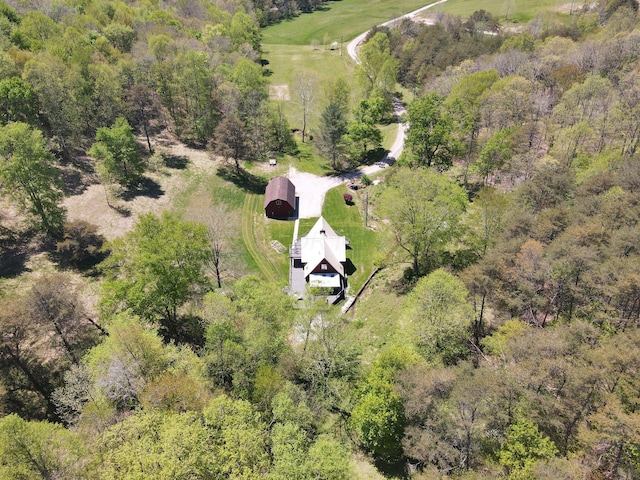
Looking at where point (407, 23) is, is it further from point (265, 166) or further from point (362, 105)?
point (265, 166)

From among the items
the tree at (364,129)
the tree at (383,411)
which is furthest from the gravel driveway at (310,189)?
the tree at (383,411)

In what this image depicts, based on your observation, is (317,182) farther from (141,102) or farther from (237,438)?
(237,438)

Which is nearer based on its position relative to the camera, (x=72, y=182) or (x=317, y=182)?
(x=72, y=182)

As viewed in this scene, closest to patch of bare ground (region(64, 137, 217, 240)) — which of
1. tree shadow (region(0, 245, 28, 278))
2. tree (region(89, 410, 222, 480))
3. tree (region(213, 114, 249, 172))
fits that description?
tree (region(213, 114, 249, 172))

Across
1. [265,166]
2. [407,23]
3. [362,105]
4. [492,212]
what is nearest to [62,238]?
[265,166]

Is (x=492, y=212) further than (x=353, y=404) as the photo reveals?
Yes

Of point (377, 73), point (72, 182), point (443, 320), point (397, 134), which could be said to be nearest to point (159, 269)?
point (443, 320)

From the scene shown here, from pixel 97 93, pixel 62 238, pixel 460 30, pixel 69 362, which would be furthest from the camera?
pixel 460 30

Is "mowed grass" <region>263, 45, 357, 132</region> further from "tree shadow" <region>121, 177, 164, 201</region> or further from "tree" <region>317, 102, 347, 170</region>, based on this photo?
"tree shadow" <region>121, 177, 164, 201</region>

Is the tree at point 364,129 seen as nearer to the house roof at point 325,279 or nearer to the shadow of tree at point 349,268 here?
the shadow of tree at point 349,268
